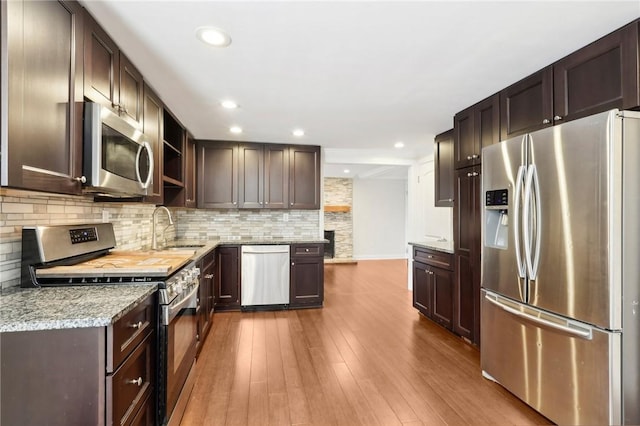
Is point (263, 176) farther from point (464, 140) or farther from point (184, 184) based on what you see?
point (464, 140)

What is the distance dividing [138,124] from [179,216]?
238cm

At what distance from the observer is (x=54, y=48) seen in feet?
4.11

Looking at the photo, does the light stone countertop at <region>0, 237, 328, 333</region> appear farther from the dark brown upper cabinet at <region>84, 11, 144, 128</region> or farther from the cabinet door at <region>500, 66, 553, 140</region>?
the cabinet door at <region>500, 66, 553, 140</region>

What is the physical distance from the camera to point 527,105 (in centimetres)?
222

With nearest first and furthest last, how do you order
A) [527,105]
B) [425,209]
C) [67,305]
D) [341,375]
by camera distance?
[67,305] < [527,105] < [341,375] < [425,209]

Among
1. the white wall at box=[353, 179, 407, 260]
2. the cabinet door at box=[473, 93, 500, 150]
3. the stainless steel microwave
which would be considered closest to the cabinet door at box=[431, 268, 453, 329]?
the cabinet door at box=[473, 93, 500, 150]

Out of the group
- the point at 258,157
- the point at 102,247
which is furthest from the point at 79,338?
the point at 258,157

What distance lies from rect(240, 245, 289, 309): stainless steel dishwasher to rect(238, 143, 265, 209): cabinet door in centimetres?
67

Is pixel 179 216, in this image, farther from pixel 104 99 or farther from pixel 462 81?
pixel 462 81

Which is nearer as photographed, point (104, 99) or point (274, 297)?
point (104, 99)

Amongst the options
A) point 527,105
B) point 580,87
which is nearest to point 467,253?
point 527,105

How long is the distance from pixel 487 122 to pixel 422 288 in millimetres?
1950

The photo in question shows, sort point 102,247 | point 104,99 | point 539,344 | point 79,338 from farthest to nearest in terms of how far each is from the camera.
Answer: point 102,247
point 539,344
point 104,99
point 79,338

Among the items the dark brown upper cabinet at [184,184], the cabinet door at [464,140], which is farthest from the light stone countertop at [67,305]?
the cabinet door at [464,140]
